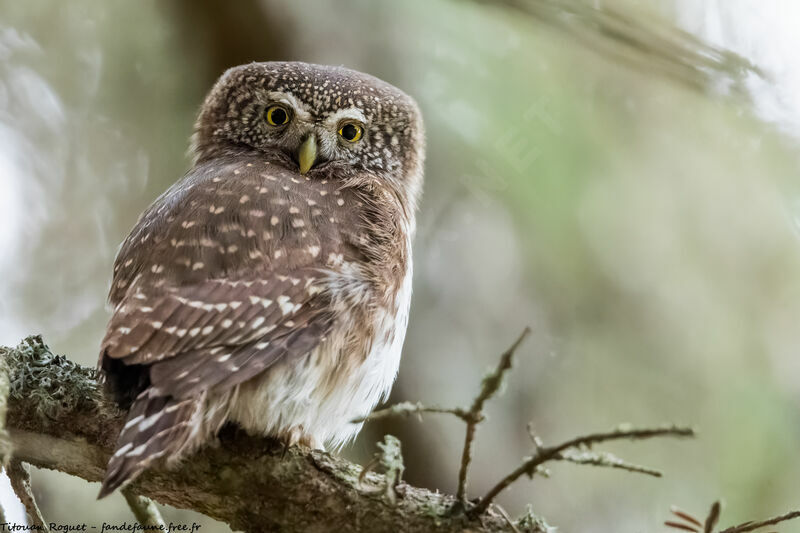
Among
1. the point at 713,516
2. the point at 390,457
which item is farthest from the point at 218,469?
the point at 713,516

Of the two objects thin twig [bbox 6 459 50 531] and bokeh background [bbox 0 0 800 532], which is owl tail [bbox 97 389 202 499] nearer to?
thin twig [bbox 6 459 50 531]

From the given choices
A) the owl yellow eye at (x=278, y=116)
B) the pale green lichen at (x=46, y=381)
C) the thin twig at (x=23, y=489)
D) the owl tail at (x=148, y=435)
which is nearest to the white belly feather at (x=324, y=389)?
the owl tail at (x=148, y=435)

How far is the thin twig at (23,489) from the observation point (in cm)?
234

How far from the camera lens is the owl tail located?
1.95 meters

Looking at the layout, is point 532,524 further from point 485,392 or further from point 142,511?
point 142,511

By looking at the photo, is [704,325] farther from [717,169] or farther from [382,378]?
[382,378]

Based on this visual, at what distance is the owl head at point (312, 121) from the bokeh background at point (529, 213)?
0.61 metres

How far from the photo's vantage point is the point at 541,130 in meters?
4.35

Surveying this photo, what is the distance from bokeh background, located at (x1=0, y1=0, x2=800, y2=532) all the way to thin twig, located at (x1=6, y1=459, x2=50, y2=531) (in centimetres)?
148

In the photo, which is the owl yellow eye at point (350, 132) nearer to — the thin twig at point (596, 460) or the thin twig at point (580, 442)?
the thin twig at point (580, 442)

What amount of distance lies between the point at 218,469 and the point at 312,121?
4.63 ft

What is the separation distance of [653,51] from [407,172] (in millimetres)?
1089

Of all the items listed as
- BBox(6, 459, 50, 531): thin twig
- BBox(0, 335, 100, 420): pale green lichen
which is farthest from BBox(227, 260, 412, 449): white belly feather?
BBox(6, 459, 50, 531): thin twig

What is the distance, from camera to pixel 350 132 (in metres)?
3.39
